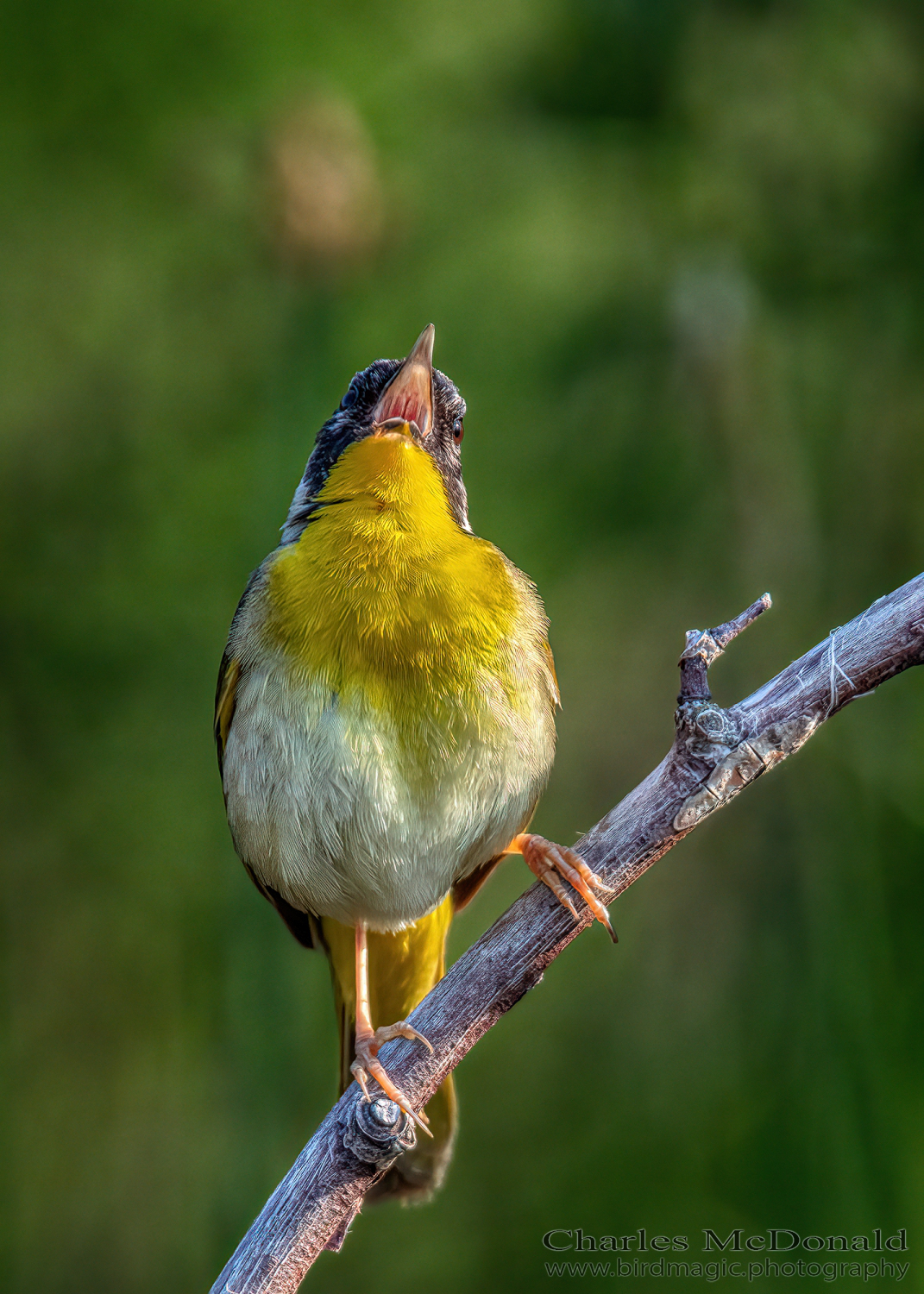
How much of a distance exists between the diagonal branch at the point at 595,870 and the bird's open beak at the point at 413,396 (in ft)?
3.84

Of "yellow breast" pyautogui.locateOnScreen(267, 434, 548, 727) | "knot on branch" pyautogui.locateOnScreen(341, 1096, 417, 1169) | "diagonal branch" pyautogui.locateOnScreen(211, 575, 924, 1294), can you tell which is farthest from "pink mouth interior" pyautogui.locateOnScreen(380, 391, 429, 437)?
"knot on branch" pyautogui.locateOnScreen(341, 1096, 417, 1169)

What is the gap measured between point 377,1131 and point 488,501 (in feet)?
9.96

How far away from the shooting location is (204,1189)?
3814 millimetres

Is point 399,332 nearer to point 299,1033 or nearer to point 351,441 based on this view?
point 351,441

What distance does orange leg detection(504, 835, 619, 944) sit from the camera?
2043mm

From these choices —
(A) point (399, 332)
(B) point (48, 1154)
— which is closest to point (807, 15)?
(A) point (399, 332)

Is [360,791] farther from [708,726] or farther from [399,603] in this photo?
[708,726]

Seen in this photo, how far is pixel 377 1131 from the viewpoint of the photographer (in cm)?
204

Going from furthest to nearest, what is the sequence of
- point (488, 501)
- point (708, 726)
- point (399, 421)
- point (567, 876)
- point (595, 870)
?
1. point (488, 501)
2. point (399, 421)
3. point (567, 876)
4. point (595, 870)
5. point (708, 726)

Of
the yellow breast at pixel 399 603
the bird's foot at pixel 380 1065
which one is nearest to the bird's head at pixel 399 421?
the yellow breast at pixel 399 603

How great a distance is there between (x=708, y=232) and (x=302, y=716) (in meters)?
3.12

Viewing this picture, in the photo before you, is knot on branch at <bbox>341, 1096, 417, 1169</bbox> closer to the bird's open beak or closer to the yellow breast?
the yellow breast

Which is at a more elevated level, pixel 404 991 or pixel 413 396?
pixel 413 396

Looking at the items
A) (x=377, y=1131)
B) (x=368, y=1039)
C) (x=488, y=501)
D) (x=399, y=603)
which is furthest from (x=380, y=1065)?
(x=488, y=501)
